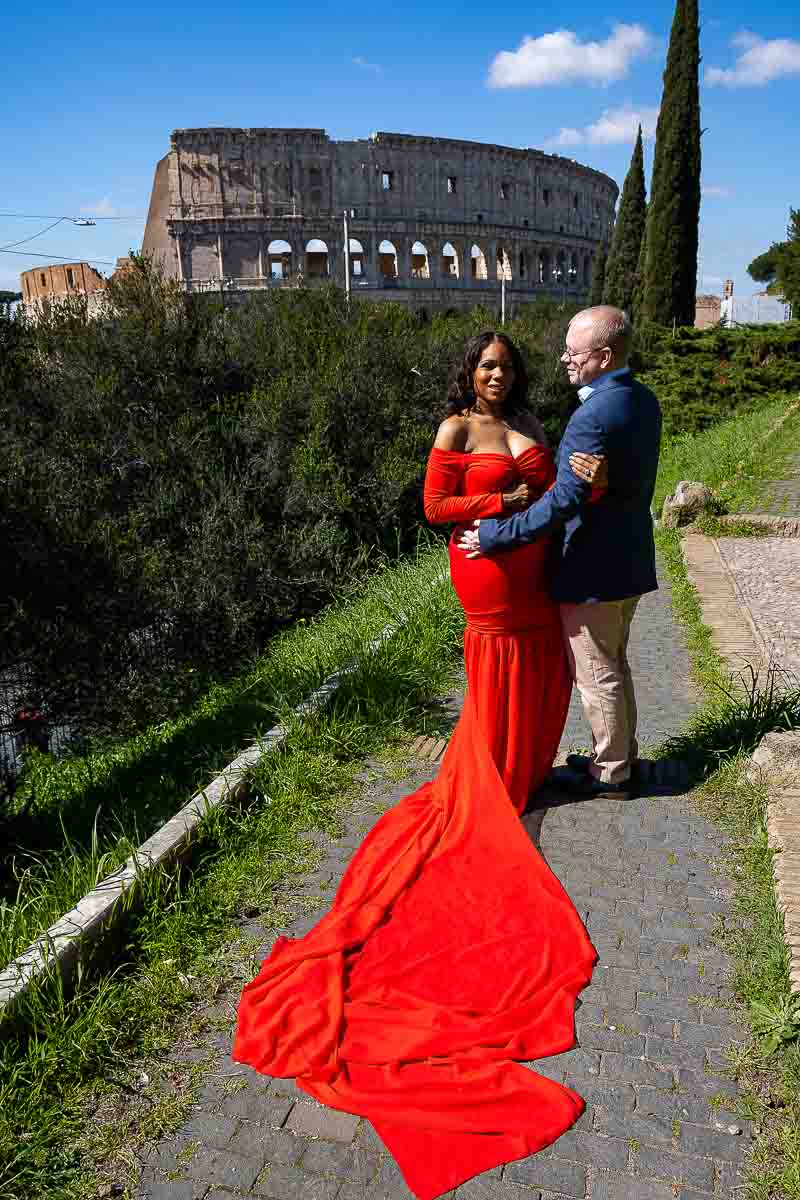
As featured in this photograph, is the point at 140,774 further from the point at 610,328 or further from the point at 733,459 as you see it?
the point at 733,459

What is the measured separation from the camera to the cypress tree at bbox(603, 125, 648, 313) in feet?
123

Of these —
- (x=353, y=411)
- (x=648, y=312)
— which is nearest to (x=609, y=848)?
(x=353, y=411)

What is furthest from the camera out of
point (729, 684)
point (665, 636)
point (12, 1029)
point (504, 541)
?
point (665, 636)

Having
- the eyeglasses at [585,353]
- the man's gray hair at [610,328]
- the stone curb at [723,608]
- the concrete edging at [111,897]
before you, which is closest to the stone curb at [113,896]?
the concrete edging at [111,897]

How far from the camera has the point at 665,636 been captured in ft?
20.9

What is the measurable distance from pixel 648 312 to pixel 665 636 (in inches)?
897

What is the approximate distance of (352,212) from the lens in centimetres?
5566

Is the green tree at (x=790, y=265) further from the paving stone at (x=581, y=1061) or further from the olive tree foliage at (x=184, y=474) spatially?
the paving stone at (x=581, y=1061)

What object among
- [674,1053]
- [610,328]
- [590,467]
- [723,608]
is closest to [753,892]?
[674,1053]

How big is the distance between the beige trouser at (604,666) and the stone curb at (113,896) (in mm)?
1590

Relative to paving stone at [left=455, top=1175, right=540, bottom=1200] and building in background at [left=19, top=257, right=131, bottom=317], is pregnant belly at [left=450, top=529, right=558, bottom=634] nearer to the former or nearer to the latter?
paving stone at [left=455, top=1175, right=540, bottom=1200]

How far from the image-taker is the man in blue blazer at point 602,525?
10.9 ft

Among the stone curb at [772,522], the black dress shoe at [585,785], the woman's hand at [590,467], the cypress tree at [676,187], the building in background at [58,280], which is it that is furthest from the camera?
the building in background at [58,280]

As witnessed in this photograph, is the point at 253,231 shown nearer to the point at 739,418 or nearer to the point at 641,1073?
the point at 739,418
